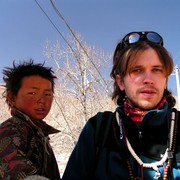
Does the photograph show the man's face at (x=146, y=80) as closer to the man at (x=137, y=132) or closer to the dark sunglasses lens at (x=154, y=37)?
the man at (x=137, y=132)

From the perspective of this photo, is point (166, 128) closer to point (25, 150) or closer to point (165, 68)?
point (165, 68)

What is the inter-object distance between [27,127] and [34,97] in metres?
0.35

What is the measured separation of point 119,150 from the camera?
4.23 feet

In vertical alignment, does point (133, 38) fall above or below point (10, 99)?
above

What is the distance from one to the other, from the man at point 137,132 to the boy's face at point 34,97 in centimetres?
89

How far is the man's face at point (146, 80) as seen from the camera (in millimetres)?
1344

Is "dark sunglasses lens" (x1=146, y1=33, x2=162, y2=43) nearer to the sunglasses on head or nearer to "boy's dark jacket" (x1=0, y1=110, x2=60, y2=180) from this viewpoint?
the sunglasses on head

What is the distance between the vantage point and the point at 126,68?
145 centimetres

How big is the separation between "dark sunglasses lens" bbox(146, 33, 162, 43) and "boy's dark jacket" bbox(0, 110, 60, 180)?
1.07 metres

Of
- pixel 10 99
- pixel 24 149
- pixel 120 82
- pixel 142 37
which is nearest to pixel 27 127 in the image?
pixel 24 149

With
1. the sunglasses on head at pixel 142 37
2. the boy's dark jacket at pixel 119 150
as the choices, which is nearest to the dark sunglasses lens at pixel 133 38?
the sunglasses on head at pixel 142 37

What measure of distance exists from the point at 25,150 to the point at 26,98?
56cm

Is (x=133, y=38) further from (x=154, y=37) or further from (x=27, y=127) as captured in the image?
(x=27, y=127)

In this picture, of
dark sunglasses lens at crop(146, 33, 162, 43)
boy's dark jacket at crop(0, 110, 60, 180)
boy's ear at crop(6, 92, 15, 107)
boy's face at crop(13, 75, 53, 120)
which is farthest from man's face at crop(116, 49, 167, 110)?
boy's ear at crop(6, 92, 15, 107)
